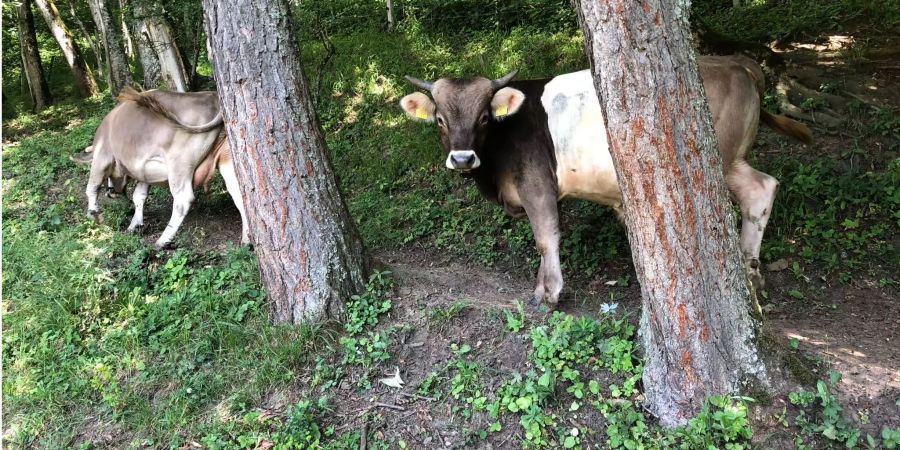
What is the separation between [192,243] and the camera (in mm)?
6816

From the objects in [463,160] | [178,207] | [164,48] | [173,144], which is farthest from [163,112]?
[463,160]

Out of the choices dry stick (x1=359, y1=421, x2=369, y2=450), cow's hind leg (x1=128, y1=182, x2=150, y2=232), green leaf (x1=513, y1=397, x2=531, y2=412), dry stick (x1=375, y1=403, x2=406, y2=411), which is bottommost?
dry stick (x1=359, y1=421, x2=369, y2=450)

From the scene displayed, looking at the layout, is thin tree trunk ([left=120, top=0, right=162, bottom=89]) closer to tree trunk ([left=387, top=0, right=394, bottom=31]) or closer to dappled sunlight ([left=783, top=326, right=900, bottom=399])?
tree trunk ([left=387, top=0, right=394, bottom=31])

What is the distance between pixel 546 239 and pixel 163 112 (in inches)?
182

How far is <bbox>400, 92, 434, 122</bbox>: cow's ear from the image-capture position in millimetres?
5566

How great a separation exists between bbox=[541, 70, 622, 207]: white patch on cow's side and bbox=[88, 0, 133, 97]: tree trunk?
29.7ft

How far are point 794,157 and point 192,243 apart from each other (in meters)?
6.49

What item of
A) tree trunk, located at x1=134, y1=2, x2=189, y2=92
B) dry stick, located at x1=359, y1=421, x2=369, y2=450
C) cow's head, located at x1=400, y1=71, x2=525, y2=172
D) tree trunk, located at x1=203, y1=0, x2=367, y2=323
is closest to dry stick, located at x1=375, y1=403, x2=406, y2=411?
dry stick, located at x1=359, y1=421, x2=369, y2=450

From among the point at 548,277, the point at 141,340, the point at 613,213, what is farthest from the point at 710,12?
the point at 141,340

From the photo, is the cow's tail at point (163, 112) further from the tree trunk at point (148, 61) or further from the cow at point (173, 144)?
the tree trunk at point (148, 61)

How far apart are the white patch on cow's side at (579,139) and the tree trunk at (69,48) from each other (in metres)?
13.3

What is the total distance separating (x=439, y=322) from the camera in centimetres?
454

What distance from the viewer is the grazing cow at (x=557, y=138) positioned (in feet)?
16.7

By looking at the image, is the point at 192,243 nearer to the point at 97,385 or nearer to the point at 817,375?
the point at 97,385
